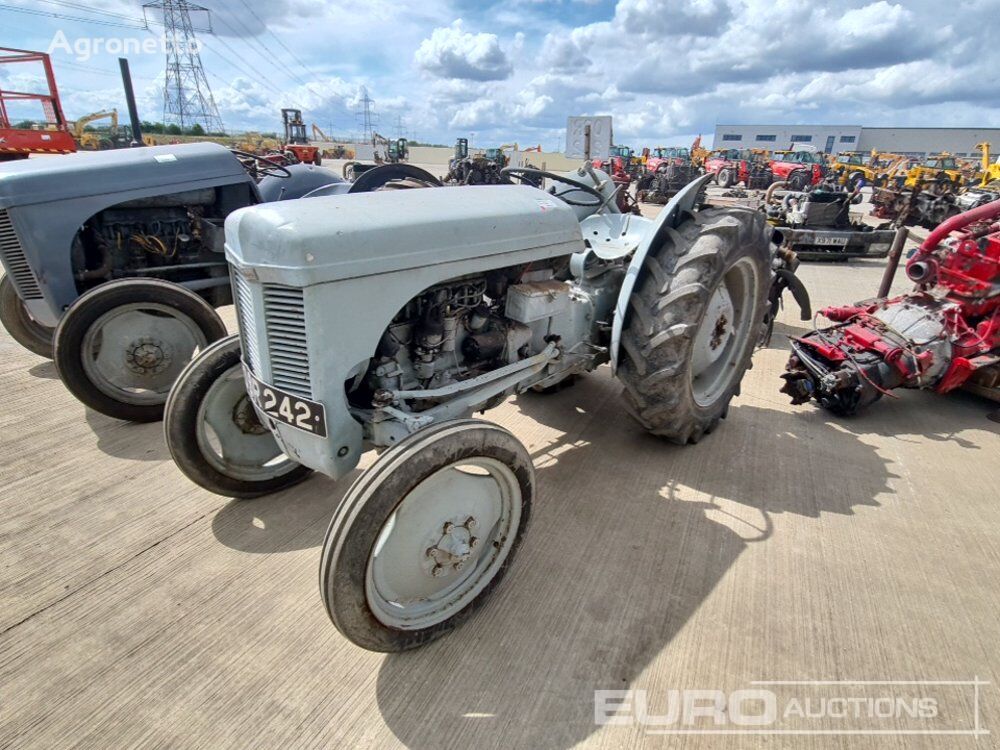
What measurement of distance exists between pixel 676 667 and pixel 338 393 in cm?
148

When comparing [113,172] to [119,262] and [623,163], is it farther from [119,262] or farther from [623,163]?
[623,163]

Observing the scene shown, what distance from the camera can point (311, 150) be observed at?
2000cm

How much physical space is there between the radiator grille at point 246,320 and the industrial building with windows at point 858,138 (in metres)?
69.7

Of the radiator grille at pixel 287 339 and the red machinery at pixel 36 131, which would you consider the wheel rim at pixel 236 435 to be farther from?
the red machinery at pixel 36 131

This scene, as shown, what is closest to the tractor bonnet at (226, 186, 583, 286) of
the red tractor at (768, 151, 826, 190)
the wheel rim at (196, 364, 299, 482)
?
the wheel rim at (196, 364, 299, 482)

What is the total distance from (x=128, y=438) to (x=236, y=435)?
1.13m

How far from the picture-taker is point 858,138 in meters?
68.0

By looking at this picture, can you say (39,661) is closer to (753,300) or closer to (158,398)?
(158,398)

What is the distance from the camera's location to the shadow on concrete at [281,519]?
242 centimetres

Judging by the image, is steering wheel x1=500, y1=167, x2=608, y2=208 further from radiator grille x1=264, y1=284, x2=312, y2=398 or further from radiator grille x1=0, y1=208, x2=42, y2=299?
radiator grille x1=0, y1=208, x2=42, y2=299

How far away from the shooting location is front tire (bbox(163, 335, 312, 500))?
7.80ft

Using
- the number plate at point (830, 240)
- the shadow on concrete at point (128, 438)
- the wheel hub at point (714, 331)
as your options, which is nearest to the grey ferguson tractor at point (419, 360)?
the wheel hub at point (714, 331)

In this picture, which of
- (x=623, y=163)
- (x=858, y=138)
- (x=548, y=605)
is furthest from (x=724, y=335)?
(x=858, y=138)

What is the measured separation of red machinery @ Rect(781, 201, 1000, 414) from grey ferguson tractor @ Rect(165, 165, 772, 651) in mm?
1184
